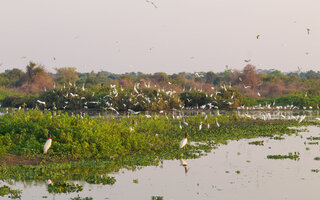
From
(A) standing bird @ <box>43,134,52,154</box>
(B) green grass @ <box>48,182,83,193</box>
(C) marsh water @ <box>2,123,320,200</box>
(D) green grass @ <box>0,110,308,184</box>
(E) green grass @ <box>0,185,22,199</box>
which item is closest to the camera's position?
(E) green grass @ <box>0,185,22,199</box>

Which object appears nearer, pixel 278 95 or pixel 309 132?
pixel 309 132

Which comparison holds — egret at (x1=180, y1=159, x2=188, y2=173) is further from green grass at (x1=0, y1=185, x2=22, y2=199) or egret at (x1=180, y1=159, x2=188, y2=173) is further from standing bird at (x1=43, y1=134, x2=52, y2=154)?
green grass at (x1=0, y1=185, x2=22, y2=199)

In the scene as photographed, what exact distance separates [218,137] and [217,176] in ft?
29.8

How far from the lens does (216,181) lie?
46.5 ft

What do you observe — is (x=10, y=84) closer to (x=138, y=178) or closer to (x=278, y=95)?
(x=278, y=95)

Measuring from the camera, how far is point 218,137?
23.9 meters

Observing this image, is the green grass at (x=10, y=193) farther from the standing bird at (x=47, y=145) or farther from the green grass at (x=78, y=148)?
the standing bird at (x=47, y=145)

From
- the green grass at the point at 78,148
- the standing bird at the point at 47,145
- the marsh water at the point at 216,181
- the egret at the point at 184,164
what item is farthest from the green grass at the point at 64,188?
the egret at the point at 184,164

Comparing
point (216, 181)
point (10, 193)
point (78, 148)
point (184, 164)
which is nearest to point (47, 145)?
point (78, 148)

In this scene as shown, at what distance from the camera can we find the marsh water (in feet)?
40.9

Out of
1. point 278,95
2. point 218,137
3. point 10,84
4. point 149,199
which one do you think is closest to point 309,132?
point 218,137

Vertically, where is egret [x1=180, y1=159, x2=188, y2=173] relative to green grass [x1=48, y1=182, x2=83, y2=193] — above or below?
below

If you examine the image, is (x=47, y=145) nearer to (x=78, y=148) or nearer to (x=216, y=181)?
(x=78, y=148)

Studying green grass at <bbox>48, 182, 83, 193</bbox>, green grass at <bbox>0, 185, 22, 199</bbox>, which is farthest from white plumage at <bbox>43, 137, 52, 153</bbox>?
green grass at <bbox>0, 185, 22, 199</bbox>
